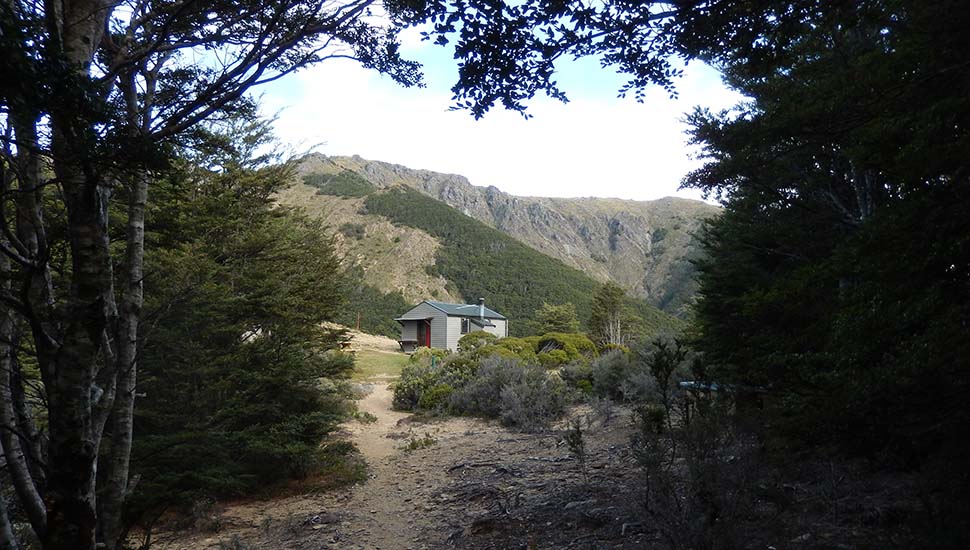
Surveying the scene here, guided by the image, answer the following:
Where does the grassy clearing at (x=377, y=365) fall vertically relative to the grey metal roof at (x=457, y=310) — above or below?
below

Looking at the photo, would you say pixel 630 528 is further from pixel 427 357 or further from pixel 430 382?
pixel 427 357

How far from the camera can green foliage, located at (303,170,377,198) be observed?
2970 inches

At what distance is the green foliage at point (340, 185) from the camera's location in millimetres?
75438

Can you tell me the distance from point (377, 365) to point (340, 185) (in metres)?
58.5

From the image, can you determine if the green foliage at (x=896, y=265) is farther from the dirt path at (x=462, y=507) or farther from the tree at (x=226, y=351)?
the tree at (x=226, y=351)

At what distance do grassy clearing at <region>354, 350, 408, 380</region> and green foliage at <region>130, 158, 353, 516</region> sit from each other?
13.1m

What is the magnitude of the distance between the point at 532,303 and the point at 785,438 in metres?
47.0

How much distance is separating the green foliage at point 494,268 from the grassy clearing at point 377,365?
17286mm

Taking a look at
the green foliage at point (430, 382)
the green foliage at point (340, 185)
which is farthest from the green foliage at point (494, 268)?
the green foliage at point (430, 382)

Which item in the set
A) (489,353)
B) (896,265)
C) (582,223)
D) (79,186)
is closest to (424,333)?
(489,353)

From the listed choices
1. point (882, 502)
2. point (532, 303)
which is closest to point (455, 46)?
point (882, 502)

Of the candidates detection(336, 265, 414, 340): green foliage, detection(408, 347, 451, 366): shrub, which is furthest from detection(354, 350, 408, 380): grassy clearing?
detection(336, 265, 414, 340): green foliage

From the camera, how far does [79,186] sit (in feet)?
9.07

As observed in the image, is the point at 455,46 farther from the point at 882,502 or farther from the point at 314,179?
the point at 314,179
